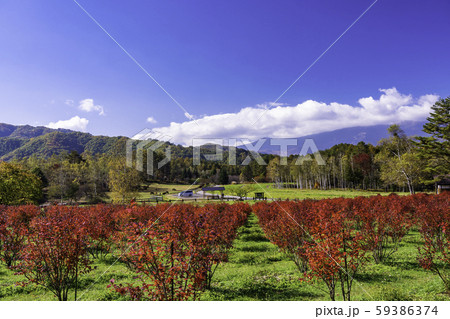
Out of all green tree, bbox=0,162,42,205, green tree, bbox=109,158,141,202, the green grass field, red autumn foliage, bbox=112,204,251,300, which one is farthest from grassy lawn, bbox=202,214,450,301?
green tree, bbox=0,162,42,205

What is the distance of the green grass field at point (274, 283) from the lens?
691 cm

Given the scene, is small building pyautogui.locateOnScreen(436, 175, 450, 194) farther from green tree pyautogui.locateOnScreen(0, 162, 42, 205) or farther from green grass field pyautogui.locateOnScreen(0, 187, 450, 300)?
green tree pyautogui.locateOnScreen(0, 162, 42, 205)

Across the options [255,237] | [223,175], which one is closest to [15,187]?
[255,237]

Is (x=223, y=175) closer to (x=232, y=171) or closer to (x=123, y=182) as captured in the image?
(x=232, y=171)

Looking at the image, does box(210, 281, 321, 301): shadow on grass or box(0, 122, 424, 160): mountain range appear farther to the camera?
box(0, 122, 424, 160): mountain range

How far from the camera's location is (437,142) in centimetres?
3862

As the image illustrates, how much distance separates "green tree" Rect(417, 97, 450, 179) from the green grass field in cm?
3739

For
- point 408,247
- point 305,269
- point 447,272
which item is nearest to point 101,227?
point 305,269

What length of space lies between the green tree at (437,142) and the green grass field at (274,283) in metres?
37.4

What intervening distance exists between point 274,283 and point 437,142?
149ft

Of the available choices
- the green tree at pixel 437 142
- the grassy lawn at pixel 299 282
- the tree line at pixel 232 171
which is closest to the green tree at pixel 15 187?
the tree line at pixel 232 171

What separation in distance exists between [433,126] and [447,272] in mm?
44332

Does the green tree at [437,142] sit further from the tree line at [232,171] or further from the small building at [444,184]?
the small building at [444,184]

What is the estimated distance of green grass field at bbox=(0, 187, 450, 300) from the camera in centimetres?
691
